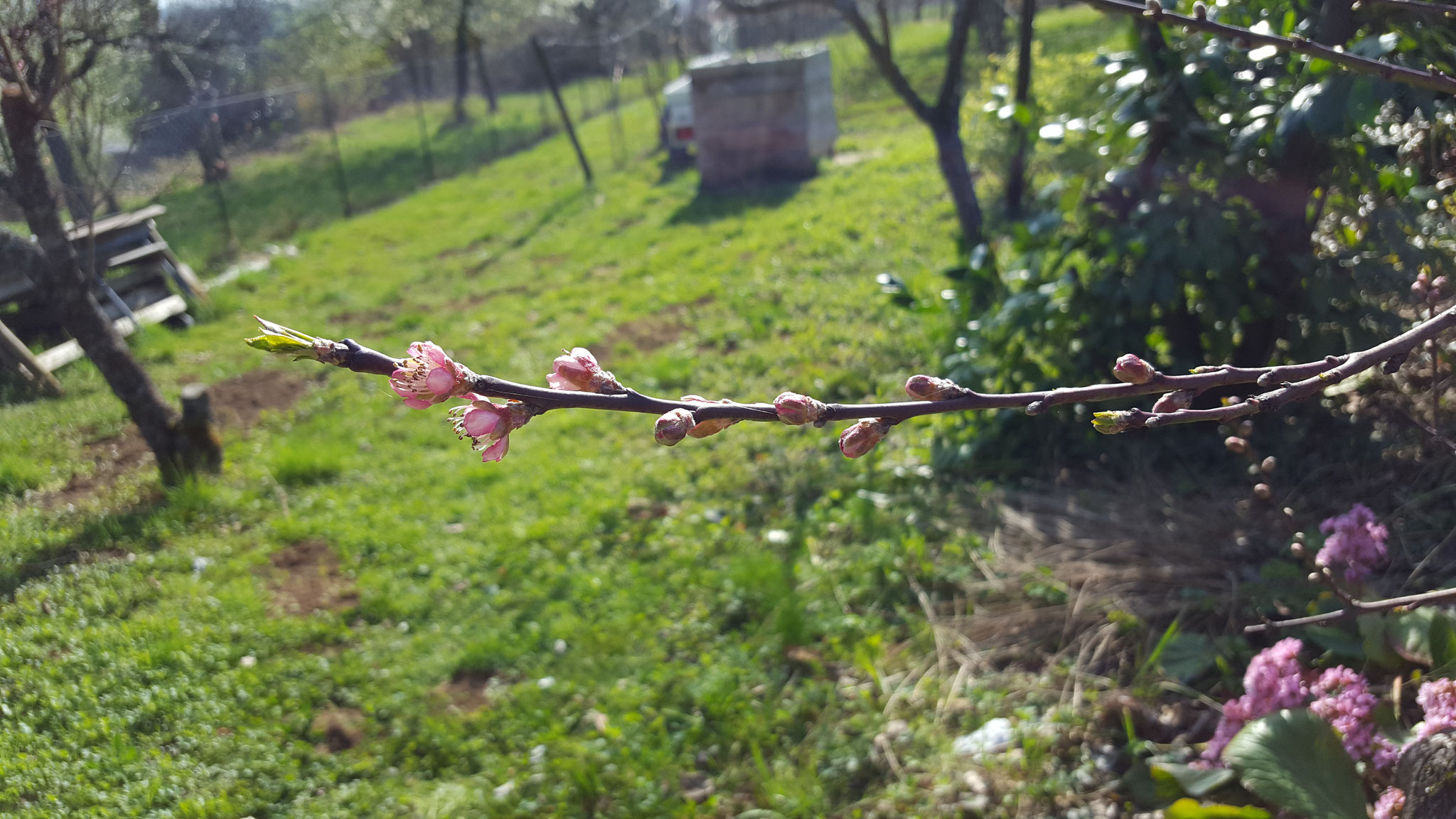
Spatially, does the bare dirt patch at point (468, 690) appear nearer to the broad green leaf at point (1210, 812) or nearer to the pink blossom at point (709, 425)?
the broad green leaf at point (1210, 812)

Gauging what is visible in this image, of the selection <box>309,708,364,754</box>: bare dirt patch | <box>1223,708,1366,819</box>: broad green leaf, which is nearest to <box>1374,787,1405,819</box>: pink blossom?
<box>1223,708,1366,819</box>: broad green leaf

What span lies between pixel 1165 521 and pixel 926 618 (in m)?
1.02

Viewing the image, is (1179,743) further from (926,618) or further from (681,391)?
(681,391)

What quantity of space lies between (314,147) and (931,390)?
1365 centimetres

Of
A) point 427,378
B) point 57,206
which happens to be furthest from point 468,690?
point 57,206

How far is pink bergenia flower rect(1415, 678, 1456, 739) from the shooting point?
5.55 feet

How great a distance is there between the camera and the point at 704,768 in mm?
3078

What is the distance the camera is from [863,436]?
106 centimetres

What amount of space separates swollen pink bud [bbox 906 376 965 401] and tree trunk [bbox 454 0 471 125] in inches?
752

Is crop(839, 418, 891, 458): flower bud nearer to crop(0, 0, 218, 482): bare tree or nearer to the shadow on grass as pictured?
crop(0, 0, 218, 482): bare tree

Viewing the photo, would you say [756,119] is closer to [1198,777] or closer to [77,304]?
[77,304]

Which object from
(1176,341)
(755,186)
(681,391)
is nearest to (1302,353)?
(1176,341)

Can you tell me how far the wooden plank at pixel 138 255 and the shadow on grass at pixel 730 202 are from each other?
510cm

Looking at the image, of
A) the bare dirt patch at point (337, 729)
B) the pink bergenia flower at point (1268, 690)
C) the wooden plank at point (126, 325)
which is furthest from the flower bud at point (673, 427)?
the wooden plank at point (126, 325)
